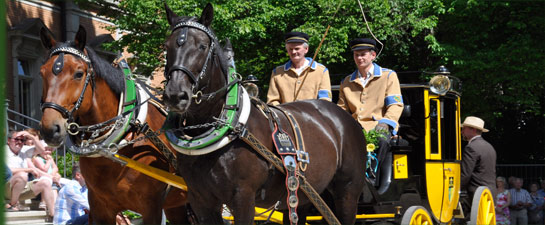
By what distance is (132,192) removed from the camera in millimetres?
5258

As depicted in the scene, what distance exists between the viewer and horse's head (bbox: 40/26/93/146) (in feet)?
15.0

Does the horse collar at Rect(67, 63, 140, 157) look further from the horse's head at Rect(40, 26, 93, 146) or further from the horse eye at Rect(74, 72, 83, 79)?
the horse eye at Rect(74, 72, 83, 79)

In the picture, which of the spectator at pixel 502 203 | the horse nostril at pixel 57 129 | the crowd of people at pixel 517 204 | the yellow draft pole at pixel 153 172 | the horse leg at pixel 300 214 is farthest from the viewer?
the crowd of people at pixel 517 204

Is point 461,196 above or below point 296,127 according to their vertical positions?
below

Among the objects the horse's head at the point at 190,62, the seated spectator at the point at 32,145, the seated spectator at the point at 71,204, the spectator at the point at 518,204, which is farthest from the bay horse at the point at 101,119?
the spectator at the point at 518,204

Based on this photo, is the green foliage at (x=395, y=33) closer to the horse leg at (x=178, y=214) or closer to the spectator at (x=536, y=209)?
the spectator at (x=536, y=209)

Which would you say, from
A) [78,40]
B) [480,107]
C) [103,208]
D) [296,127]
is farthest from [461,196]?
[480,107]

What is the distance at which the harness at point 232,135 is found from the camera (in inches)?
166

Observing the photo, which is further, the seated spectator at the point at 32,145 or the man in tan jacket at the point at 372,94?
the seated spectator at the point at 32,145

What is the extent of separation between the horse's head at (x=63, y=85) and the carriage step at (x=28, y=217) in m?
5.08

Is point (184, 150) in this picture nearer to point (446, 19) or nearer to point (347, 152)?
point (347, 152)

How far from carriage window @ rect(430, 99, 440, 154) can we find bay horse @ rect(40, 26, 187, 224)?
3.12 m

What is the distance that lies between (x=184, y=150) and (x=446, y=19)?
13.6m

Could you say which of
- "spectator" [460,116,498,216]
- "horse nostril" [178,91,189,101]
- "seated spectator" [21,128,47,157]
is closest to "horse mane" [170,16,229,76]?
"horse nostril" [178,91,189,101]
